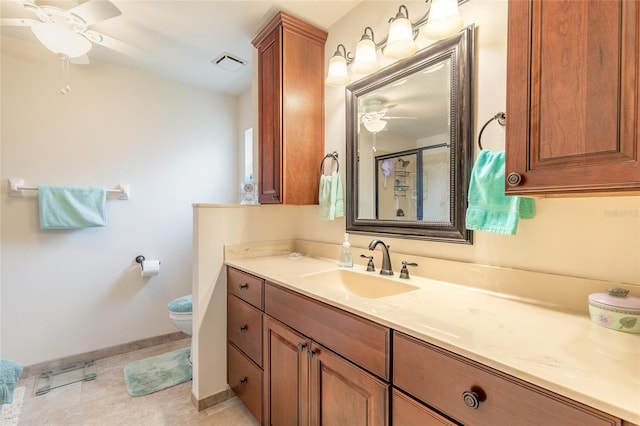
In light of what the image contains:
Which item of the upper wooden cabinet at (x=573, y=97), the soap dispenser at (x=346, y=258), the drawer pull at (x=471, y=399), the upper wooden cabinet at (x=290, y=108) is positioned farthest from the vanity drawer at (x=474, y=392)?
the upper wooden cabinet at (x=290, y=108)

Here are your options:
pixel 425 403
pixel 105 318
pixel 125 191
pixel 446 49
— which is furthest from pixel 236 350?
pixel 446 49

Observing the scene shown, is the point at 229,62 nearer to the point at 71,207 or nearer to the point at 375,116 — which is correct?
the point at 375,116

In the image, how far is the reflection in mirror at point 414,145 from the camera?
1.23 metres

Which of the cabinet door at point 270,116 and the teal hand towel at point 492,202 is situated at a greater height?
the cabinet door at point 270,116

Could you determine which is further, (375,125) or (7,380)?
(375,125)

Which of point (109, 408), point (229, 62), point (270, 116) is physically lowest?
point (109, 408)

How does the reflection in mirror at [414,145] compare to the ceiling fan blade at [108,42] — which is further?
the ceiling fan blade at [108,42]

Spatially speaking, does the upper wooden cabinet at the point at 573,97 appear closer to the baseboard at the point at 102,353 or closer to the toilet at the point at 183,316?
the toilet at the point at 183,316

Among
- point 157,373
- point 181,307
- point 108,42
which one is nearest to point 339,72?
point 108,42

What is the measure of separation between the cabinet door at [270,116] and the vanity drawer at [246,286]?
525mm

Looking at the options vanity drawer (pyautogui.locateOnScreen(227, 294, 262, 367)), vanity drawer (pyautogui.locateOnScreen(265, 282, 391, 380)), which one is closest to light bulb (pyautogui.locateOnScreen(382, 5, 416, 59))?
vanity drawer (pyautogui.locateOnScreen(265, 282, 391, 380))

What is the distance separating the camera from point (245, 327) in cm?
161

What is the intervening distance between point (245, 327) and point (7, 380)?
1043 mm

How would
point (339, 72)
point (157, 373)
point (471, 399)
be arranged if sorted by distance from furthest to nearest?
point (157, 373), point (339, 72), point (471, 399)
